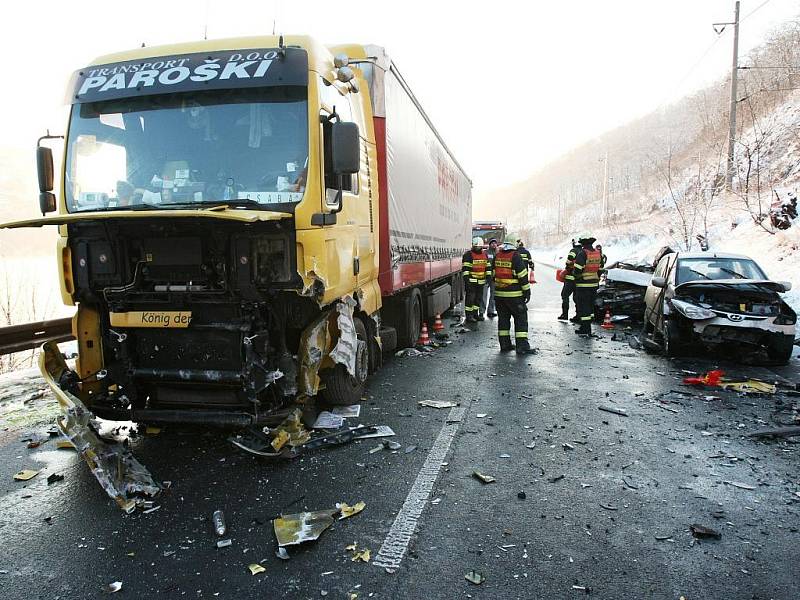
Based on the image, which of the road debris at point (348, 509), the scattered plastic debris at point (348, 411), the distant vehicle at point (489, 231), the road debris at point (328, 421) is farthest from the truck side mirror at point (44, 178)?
A: the distant vehicle at point (489, 231)

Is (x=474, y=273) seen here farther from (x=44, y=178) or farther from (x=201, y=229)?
(x=44, y=178)

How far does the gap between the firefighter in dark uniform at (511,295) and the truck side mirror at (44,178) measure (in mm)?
6018

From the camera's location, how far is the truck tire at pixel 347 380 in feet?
17.6

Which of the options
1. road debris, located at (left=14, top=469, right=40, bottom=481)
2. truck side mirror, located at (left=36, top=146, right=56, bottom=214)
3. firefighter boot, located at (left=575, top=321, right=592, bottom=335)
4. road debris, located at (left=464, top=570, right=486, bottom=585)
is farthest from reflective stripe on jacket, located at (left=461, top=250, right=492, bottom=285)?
road debris, located at (left=464, top=570, right=486, bottom=585)

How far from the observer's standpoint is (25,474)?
4137 millimetres

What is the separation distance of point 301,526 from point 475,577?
107 cm

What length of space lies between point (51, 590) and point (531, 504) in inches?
106

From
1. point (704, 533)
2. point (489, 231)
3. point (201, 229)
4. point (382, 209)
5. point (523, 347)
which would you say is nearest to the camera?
point (704, 533)

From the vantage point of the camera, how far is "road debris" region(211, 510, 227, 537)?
3.25 metres

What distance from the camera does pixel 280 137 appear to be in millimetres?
4352

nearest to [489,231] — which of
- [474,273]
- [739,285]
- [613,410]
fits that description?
[474,273]

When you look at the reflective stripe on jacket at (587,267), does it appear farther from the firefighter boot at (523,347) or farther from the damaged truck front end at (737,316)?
the firefighter boot at (523,347)

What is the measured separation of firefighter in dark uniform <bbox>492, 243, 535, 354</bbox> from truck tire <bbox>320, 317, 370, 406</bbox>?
3374 millimetres

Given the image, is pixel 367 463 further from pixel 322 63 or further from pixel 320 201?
pixel 322 63
